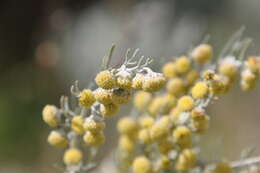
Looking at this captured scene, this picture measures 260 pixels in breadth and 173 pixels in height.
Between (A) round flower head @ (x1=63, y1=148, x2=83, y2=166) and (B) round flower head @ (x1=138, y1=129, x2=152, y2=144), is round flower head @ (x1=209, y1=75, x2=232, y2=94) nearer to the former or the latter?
(B) round flower head @ (x1=138, y1=129, x2=152, y2=144)

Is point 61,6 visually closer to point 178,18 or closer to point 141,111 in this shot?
point 178,18

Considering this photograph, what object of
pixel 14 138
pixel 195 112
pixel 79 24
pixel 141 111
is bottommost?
pixel 195 112

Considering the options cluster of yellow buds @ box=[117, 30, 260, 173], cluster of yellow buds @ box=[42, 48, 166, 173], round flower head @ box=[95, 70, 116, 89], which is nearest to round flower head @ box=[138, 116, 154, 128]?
cluster of yellow buds @ box=[117, 30, 260, 173]

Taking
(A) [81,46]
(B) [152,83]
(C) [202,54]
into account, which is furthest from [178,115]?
(A) [81,46]

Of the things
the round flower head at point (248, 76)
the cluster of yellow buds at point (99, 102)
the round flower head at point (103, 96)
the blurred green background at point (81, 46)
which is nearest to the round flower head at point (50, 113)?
the cluster of yellow buds at point (99, 102)

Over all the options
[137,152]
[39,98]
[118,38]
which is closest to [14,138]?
[39,98]

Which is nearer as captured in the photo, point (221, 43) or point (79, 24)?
point (221, 43)

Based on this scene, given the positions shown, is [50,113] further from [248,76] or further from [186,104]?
[248,76]
